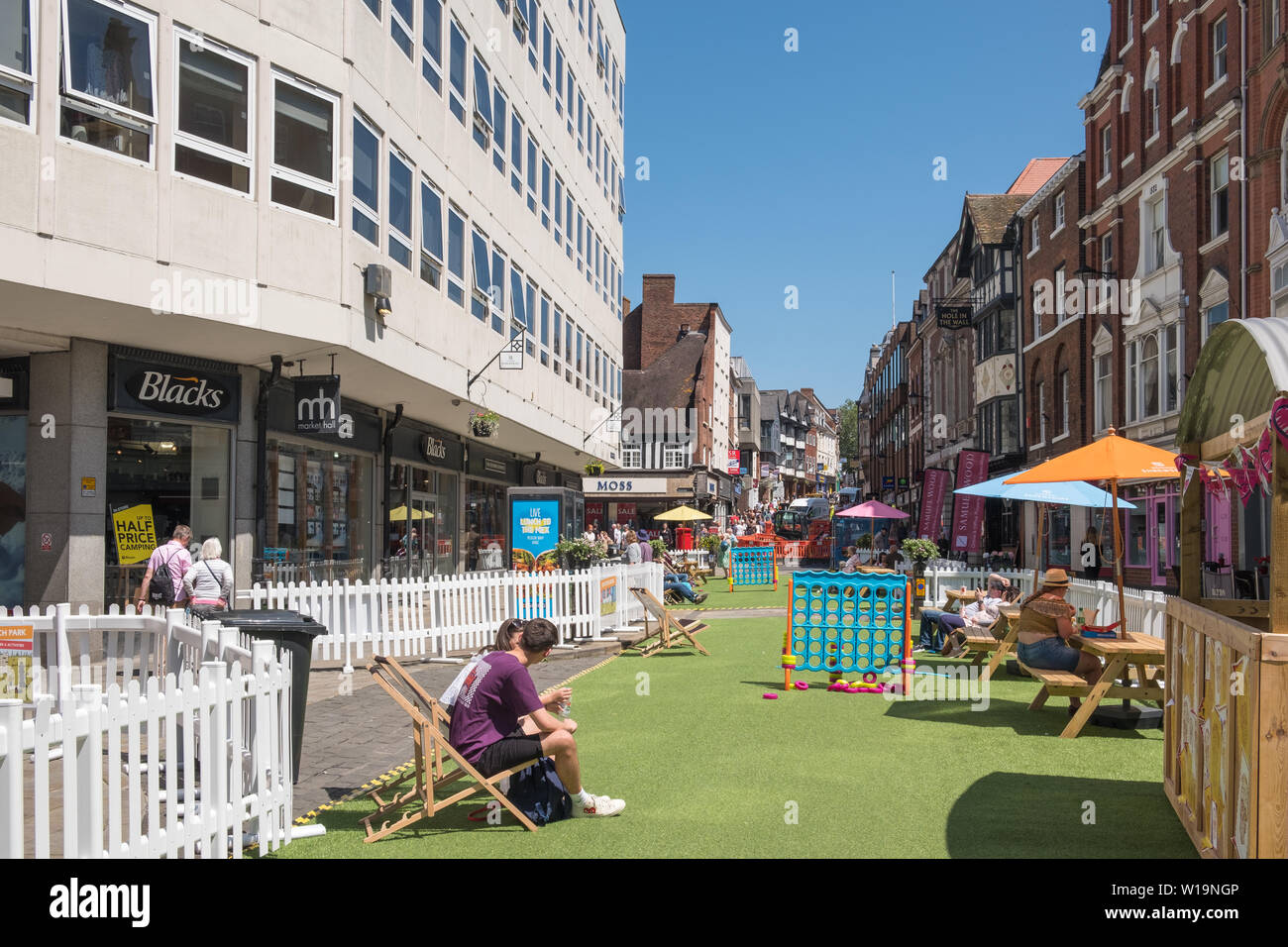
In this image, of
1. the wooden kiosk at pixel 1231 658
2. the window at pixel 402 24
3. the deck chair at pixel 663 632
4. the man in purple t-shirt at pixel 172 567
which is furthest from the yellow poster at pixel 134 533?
the wooden kiosk at pixel 1231 658

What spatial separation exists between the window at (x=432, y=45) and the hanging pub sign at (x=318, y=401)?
240 inches

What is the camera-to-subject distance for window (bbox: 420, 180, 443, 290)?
17609mm

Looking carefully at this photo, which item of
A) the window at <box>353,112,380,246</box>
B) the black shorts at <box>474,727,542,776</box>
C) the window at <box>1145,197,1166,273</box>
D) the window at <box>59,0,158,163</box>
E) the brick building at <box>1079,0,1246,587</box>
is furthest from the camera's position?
the window at <box>1145,197,1166,273</box>

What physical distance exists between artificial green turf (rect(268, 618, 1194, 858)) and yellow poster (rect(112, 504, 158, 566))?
674 cm

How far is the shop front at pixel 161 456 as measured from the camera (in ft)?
43.3

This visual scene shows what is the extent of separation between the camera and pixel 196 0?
40.9 feet

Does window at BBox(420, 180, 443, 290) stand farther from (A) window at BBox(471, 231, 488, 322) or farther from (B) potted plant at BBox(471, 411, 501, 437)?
(B) potted plant at BBox(471, 411, 501, 437)

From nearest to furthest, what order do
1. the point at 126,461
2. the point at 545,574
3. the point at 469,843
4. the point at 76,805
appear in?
the point at 76,805 → the point at 469,843 → the point at 126,461 → the point at 545,574

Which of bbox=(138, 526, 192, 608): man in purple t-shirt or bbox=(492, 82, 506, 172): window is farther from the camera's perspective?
bbox=(492, 82, 506, 172): window

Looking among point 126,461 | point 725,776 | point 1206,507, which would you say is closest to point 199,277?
point 126,461

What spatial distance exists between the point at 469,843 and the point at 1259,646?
3.84m

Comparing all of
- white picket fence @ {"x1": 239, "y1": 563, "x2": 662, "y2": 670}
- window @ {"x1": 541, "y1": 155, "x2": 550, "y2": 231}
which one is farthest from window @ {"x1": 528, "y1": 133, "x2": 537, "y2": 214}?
white picket fence @ {"x1": 239, "y1": 563, "x2": 662, "y2": 670}

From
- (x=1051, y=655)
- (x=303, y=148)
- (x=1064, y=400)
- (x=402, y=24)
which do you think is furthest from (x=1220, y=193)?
(x=303, y=148)
